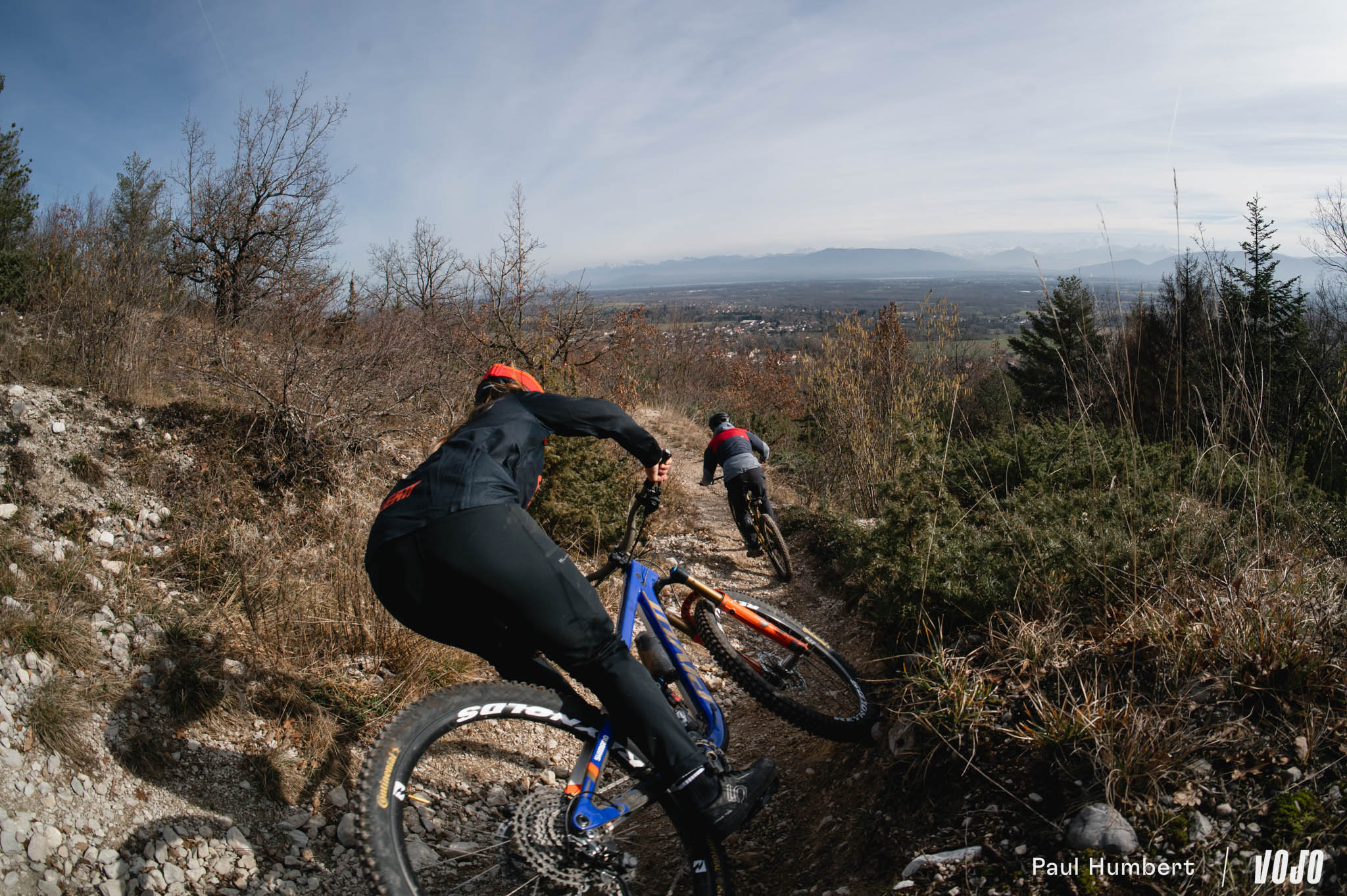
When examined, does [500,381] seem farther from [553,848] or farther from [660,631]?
[553,848]

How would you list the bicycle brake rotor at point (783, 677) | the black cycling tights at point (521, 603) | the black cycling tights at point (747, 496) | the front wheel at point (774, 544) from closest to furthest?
the black cycling tights at point (521, 603) < the bicycle brake rotor at point (783, 677) < the front wheel at point (774, 544) < the black cycling tights at point (747, 496)

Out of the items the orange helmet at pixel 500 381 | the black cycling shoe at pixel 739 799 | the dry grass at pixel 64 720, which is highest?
the orange helmet at pixel 500 381

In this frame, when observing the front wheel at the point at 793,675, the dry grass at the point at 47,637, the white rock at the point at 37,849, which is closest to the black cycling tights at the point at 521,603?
the front wheel at the point at 793,675

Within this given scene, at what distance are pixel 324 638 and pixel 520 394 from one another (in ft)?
6.63

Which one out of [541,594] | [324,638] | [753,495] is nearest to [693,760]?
[541,594]

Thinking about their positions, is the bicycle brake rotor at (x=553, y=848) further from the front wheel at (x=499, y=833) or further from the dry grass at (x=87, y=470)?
the dry grass at (x=87, y=470)

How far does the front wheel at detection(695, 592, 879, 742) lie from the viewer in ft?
9.77

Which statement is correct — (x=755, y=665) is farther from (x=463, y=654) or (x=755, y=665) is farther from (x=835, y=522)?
(x=835, y=522)

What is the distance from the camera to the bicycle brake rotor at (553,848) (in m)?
2.00

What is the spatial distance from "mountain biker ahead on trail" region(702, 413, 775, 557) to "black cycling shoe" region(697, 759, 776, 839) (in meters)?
3.51

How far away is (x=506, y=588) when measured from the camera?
1.97 m

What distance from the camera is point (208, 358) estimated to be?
598 cm

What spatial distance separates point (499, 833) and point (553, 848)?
0.61ft

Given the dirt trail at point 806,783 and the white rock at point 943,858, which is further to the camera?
the dirt trail at point 806,783
